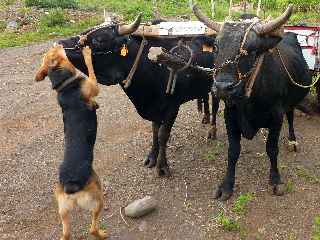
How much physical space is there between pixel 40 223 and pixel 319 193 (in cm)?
342

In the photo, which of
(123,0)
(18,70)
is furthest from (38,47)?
(123,0)

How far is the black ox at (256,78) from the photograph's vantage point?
518 cm

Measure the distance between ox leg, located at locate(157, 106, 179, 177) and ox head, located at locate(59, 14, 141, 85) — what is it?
930mm

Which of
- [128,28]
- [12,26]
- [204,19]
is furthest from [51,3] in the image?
[204,19]

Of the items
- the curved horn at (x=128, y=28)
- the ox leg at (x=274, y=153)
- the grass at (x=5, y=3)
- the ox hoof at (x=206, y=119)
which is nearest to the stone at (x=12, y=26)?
the grass at (x=5, y=3)

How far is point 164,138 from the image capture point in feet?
21.5

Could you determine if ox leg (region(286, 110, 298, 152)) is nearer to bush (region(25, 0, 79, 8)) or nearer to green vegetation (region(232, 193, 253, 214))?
green vegetation (region(232, 193, 253, 214))

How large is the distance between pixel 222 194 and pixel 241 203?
0.97 feet

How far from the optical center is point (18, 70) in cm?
1204

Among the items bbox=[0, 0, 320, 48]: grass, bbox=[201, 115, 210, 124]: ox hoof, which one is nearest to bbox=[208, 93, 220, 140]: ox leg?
bbox=[201, 115, 210, 124]: ox hoof

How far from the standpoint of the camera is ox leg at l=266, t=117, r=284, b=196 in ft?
19.7

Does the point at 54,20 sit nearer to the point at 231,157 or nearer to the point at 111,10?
the point at 111,10

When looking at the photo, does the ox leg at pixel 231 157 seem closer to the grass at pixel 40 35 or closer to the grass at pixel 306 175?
the grass at pixel 306 175

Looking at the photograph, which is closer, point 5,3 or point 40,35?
point 40,35
